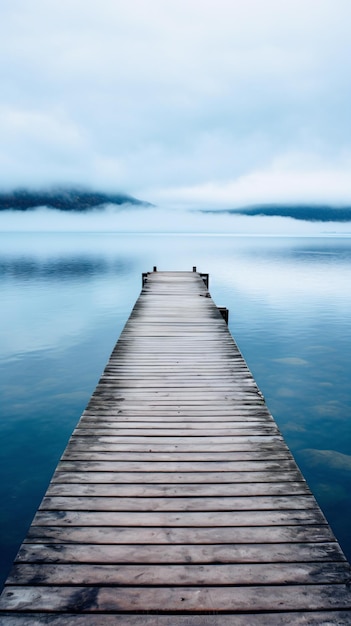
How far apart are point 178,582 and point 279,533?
988mm

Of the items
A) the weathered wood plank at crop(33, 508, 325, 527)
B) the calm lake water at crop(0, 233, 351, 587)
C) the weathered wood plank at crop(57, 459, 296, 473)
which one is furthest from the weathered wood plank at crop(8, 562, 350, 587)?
the calm lake water at crop(0, 233, 351, 587)

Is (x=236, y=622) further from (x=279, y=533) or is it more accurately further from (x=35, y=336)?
(x=35, y=336)

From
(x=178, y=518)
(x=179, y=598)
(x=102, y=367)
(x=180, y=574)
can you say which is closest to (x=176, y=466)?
(x=178, y=518)

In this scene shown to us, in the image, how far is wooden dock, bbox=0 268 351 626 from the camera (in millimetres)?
2779

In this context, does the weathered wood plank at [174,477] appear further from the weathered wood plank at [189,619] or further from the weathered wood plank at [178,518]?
the weathered wood plank at [189,619]

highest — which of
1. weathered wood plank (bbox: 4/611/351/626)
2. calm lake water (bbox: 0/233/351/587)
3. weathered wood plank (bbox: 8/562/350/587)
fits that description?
weathered wood plank (bbox: 8/562/350/587)

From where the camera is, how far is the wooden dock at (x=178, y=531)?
2.78 meters

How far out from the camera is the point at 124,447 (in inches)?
193

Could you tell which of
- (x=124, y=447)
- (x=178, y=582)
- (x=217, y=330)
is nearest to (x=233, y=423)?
(x=124, y=447)

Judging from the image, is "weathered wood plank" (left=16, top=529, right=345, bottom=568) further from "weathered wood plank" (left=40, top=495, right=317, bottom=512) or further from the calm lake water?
the calm lake water

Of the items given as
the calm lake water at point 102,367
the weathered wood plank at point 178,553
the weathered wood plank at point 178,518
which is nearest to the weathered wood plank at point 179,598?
the weathered wood plank at point 178,553

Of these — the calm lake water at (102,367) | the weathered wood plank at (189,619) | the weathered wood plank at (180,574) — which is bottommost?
the calm lake water at (102,367)

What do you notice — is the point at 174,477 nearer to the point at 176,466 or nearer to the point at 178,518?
the point at 176,466

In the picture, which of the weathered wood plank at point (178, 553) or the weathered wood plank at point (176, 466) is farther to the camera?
the weathered wood plank at point (176, 466)
